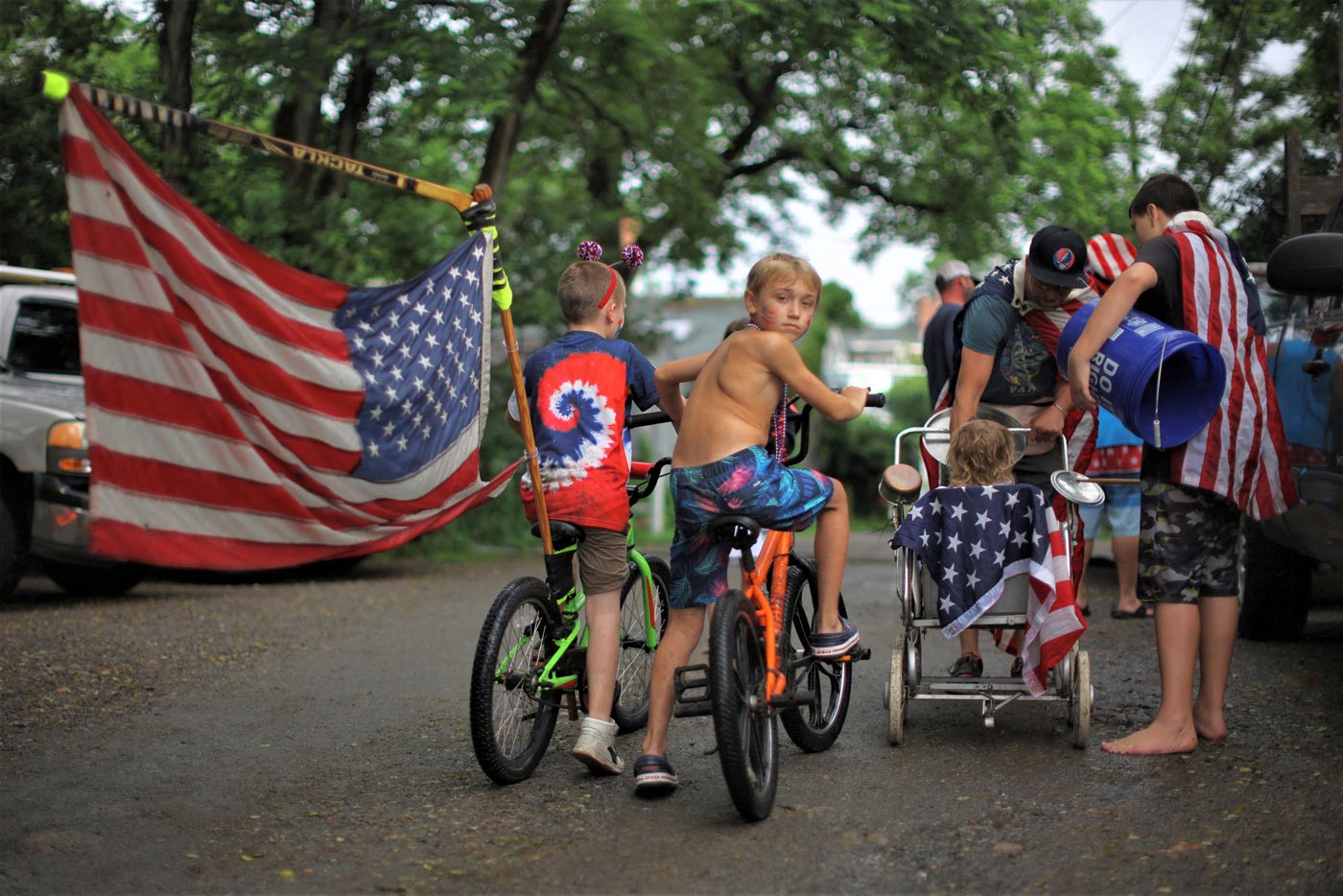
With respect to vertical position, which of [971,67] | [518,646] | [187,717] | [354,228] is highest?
[971,67]

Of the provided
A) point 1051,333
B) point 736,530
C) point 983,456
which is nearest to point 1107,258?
point 1051,333

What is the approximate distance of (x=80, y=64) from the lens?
42.9 feet

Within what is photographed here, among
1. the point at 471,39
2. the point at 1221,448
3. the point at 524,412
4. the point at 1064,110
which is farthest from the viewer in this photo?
the point at 1064,110

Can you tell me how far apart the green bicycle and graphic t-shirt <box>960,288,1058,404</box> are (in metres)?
1.45

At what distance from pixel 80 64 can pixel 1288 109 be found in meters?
13.0

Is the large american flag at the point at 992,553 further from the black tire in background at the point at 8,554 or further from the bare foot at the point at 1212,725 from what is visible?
the black tire in background at the point at 8,554

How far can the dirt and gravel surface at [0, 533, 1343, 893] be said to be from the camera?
396cm

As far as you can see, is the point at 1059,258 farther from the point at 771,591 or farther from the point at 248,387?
the point at 248,387

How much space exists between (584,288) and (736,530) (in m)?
1.16

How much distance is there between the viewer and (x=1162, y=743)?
5.36 meters

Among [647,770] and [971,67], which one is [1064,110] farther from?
[647,770]

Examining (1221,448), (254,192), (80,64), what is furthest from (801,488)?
(80,64)

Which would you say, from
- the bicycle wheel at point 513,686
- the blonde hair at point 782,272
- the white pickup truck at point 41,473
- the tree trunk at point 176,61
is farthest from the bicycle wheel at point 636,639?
the tree trunk at point 176,61

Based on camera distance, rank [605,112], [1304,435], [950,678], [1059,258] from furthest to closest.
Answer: [605,112]
[1304,435]
[950,678]
[1059,258]
